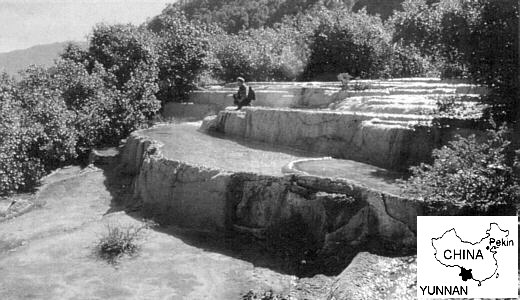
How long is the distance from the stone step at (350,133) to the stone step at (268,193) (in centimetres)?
42

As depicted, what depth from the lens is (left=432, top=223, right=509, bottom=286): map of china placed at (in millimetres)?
5480

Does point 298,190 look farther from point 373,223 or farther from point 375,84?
point 375,84

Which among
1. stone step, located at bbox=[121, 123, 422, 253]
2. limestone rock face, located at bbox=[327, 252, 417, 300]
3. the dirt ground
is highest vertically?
stone step, located at bbox=[121, 123, 422, 253]

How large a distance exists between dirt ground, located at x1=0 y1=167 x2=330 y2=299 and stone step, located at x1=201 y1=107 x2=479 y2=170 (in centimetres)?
326

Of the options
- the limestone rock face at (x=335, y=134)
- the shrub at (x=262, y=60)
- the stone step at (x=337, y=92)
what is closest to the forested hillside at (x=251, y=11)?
the shrub at (x=262, y=60)

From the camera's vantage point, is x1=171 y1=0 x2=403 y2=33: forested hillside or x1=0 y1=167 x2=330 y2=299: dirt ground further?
x1=171 y1=0 x2=403 y2=33: forested hillside

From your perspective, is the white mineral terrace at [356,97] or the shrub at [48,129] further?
the shrub at [48,129]

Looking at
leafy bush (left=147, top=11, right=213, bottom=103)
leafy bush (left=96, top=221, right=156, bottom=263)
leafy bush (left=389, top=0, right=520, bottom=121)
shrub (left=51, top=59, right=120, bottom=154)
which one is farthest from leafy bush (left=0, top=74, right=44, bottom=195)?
leafy bush (left=389, top=0, right=520, bottom=121)

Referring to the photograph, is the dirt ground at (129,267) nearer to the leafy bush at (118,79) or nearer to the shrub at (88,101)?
the shrub at (88,101)

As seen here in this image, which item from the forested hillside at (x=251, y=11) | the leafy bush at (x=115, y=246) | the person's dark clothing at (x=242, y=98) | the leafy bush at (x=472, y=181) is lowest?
the leafy bush at (x=115, y=246)

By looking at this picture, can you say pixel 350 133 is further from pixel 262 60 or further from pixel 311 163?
pixel 262 60

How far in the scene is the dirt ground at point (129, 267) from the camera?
24.7ft

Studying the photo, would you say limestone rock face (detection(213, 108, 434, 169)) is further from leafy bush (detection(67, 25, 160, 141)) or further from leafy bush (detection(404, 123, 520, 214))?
leafy bush (detection(67, 25, 160, 141))

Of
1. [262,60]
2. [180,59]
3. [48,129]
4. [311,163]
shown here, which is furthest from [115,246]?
[262,60]
